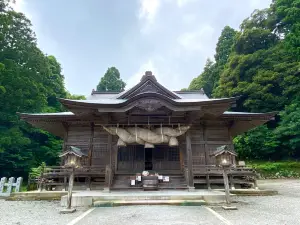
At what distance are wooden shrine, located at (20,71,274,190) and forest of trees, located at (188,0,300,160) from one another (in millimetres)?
10351

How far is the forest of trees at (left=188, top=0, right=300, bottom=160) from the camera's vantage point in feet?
62.4

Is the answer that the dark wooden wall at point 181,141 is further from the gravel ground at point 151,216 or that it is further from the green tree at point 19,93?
the green tree at point 19,93

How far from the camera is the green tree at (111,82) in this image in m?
36.3

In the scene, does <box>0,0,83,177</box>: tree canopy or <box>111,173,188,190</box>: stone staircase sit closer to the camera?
<box>111,173,188,190</box>: stone staircase

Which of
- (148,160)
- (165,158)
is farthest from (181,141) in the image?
(148,160)


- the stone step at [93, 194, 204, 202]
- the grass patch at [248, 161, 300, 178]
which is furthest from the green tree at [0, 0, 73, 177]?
the grass patch at [248, 161, 300, 178]

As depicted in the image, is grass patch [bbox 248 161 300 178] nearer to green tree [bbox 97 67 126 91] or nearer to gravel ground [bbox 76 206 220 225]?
gravel ground [bbox 76 206 220 225]

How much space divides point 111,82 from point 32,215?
107 feet

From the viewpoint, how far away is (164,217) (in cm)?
521

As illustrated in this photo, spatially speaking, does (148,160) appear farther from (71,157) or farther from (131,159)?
(71,157)

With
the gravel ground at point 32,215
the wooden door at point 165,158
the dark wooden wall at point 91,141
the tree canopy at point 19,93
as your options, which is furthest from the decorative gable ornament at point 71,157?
the tree canopy at point 19,93

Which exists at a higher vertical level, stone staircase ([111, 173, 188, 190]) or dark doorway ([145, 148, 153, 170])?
dark doorway ([145, 148, 153, 170])

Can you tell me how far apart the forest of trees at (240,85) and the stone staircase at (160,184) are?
11.4 m

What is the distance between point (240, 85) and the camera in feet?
81.8
